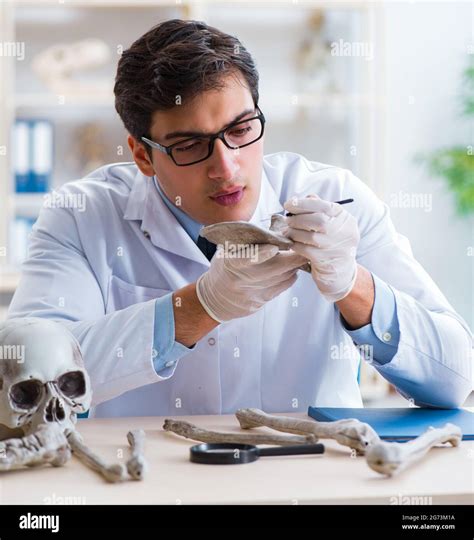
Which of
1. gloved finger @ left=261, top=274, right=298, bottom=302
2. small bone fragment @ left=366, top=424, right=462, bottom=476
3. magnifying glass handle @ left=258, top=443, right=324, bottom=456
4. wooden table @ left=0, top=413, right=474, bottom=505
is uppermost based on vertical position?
gloved finger @ left=261, top=274, right=298, bottom=302

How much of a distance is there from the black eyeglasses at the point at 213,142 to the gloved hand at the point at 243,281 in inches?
11.1

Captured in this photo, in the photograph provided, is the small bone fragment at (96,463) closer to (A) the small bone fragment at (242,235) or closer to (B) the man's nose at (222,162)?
(A) the small bone fragment at (242,235)

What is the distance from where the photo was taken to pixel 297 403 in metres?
1.88

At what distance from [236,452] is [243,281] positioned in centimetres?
40

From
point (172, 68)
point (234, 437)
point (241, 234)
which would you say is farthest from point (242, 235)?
point (172, 68)

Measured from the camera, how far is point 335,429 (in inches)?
49.3

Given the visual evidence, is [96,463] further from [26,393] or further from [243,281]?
[243,281]

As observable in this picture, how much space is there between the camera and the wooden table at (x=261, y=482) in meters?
1.02

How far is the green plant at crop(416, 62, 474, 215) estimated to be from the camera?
3.90 m

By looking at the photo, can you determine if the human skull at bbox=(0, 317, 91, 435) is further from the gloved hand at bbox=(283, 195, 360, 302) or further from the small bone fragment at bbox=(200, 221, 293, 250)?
the gloved hand at bbox=(283, 195, 360, 302)

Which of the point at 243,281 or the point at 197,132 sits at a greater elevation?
the point at 197,132

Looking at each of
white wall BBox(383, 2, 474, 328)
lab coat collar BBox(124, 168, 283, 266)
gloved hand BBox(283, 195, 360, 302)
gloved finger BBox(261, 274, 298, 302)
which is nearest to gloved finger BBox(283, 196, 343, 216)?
gloved hand BBox(283, 195, 360, 302)

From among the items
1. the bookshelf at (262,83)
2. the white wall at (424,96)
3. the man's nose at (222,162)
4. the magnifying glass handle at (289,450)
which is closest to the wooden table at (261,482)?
the magnifying glass handle at (289,450)

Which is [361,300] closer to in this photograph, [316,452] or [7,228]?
[316,452]
